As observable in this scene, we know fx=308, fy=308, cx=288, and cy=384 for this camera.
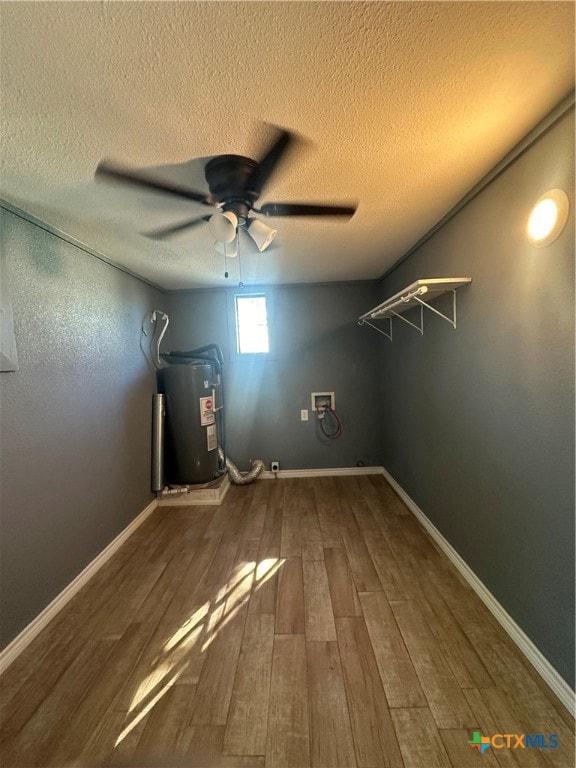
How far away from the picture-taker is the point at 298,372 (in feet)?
12.1

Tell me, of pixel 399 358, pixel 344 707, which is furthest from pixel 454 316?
pixel 344 707

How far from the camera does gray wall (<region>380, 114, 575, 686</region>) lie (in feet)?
3.90

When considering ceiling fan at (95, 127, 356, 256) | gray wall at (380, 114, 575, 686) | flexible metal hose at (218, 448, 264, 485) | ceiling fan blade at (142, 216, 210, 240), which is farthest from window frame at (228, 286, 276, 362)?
ceiling fan at (95, 127, 356, 256)

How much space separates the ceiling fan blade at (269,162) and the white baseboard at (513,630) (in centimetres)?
231

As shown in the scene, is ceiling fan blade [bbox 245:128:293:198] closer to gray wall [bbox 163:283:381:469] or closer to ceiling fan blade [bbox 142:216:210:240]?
ceiling fan blade [bbox 142:216:210:240]

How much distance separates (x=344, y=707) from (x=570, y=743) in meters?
0.78

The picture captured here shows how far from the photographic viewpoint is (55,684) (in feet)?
4.44

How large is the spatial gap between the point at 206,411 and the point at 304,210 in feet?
7.39

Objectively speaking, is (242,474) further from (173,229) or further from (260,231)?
(260,231)

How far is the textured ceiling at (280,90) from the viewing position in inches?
31.8

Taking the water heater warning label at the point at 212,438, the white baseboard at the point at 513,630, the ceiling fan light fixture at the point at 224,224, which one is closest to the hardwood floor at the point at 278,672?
the white baseboard at the point at 513,630

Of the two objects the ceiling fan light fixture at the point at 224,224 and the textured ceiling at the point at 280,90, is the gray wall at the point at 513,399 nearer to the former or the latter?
the textured ceiling at the point at 280,90

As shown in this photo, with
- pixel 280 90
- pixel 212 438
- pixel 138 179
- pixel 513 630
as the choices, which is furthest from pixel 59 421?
pixel 513 630

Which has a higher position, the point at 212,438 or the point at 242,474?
the point at 212,438
